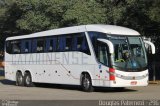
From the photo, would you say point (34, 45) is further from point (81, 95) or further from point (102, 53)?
point (81, 95)

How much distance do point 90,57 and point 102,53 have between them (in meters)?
0.90

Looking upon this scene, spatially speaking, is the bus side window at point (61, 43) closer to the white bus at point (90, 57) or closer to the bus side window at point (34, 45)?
the white bus at point (90, 57)

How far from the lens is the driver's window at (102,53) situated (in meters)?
23.5

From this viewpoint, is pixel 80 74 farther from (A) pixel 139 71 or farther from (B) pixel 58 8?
(B) pixel 58 8

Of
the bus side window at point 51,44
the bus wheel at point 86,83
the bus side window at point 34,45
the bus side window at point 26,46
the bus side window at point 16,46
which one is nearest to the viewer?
the bus wheel at point 86,83

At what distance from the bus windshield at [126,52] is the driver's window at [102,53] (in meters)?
0.17

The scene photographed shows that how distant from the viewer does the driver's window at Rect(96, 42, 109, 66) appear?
77.2 ft

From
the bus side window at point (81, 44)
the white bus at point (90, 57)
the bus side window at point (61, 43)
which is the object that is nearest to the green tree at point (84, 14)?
→ the white bus at point (90, 57)

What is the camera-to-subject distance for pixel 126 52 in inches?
939

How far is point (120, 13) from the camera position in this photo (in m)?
35.3

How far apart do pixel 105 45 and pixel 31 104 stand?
7.32 metres

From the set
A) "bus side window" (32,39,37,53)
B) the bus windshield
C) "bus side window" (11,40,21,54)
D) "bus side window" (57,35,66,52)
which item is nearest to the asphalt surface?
the bus windshield

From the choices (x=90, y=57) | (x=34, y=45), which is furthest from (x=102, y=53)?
(x=34, y=45)

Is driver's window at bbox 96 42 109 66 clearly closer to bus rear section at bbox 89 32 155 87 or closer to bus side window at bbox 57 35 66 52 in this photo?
bus rear section at bbox 89 32 155 87
